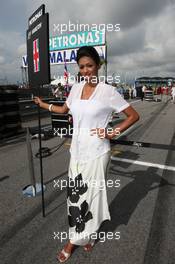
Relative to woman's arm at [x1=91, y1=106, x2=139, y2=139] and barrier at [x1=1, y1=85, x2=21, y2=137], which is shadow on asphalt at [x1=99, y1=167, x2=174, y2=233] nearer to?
woman's arm at [x1=91, y1=106, x2=139, y2=139]

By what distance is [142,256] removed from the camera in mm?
2398

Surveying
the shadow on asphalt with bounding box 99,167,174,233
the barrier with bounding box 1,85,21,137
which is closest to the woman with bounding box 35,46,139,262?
the shadow on asphalt with bounding box 99,167,174,233

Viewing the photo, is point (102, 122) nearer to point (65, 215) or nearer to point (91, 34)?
point (65, 215)

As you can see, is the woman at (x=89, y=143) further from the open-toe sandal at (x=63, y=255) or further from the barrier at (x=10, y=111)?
the barrier at (x=10, y=111)

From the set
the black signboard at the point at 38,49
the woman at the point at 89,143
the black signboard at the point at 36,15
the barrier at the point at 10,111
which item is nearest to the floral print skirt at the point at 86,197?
the woman at the point at 89,143

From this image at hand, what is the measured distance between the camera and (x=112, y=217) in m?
3.12

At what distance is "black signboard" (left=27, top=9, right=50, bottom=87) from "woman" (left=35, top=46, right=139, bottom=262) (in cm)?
77

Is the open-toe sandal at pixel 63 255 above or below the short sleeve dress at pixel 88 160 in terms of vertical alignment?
below

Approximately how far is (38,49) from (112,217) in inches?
96.4

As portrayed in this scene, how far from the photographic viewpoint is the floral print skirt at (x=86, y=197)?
7.20 ft

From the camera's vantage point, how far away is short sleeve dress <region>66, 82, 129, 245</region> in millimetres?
2045

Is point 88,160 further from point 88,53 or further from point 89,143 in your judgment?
point 88,53

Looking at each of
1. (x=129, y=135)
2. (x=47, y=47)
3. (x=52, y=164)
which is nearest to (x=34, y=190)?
(x=52, y=164)

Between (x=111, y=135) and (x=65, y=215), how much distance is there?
5.33ft
